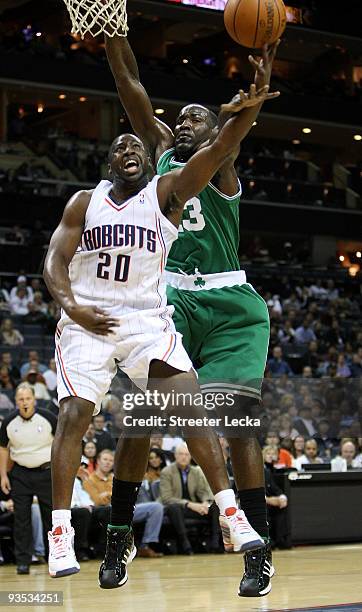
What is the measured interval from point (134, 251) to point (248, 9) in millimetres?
1493

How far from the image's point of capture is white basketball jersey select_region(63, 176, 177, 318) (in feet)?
18.7

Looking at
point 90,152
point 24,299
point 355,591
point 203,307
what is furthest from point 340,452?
point 90,152

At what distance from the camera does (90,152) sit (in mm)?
30109

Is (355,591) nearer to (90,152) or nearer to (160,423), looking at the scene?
(160,423)

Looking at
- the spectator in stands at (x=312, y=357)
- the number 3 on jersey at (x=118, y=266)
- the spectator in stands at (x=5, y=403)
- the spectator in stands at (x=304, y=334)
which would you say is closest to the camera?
the number 3 on jersey at (x=118, y=266)

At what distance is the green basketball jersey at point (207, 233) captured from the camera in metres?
6.43

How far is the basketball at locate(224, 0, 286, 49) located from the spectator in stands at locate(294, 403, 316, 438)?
9.75 meters

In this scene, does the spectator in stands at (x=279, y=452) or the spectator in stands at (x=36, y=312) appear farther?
the spectator in stands at (x=36, y=312)

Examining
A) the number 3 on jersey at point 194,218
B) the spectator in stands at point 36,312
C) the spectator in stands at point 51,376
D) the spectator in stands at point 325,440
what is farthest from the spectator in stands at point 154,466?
the number 3 on jersey at point 194,218

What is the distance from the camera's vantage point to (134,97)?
6832 mm

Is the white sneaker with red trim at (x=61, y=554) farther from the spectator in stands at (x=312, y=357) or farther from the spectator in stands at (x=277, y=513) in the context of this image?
the spectator in stands at (x=312, y=357)

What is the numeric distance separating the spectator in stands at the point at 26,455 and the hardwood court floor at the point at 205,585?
727mm

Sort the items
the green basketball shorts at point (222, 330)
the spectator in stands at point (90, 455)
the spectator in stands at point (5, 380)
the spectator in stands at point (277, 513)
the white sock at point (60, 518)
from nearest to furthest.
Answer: the white sock at point (60, 518) < the green basketball shorts at point (222, 330) < the spectator in stands at point (90, 455) < the spectator in stands at point (277, 513) < the spectator in stands at point (5, 380)

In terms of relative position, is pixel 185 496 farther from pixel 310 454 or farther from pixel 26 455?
pixel 26 455
